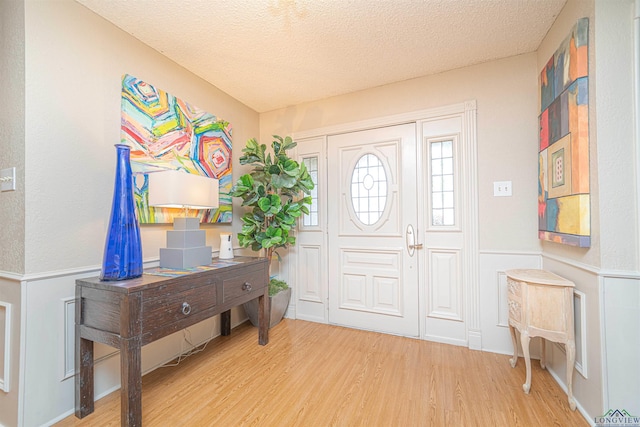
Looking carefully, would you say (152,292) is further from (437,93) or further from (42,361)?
(437,93)

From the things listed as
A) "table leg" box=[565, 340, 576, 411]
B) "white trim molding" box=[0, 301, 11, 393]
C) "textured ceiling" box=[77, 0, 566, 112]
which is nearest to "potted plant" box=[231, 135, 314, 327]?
"textured ceiling" box=[77, 0, 566, 112]

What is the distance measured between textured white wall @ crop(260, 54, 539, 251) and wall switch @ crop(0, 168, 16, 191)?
9.72 feet

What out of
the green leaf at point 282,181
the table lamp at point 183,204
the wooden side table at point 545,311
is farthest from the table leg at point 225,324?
the wooden side table at point 545,311

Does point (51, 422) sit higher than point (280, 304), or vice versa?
point (280, 304)

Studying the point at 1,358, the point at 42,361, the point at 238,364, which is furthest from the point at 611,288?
the point at 1,358

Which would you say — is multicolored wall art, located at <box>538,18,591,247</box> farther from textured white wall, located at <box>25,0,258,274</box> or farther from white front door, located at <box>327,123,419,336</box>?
textured white wall, located at <box>25,0,258,274</box>

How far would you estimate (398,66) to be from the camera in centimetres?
238

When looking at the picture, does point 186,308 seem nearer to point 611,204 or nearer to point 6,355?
point 6,355

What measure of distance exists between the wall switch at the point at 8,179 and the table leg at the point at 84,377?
0.86 m

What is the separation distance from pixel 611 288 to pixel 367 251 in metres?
1.72

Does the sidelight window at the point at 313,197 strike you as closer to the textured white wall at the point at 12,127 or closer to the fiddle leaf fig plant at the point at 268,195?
the fiddle leaf fig plant at the point at 268,195

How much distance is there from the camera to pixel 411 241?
255 cm

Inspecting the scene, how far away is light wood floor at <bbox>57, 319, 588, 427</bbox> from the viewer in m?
1.51

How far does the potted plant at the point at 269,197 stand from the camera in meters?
2.61
